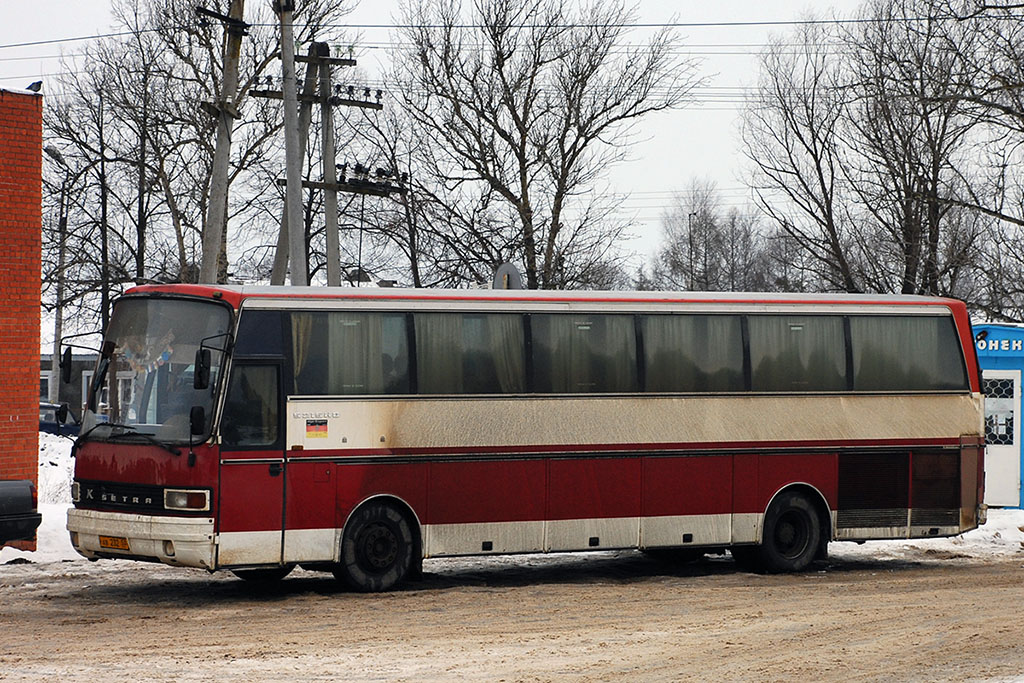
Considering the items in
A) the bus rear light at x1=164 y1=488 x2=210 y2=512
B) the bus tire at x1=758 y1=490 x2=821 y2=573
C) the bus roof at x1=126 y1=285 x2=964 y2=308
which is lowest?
the bus tire at x1=758 y1=490 x2=821 y2=573

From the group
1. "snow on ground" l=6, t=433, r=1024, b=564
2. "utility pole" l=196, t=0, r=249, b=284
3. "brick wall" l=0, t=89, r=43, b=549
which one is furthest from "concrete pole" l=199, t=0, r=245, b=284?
"brick wall" l=0, t=89, r=43, b=549

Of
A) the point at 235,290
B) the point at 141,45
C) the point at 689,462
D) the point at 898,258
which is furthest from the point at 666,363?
the point at 141,45

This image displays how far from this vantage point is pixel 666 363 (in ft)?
54.3

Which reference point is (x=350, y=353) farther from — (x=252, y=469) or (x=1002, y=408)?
(x=1002, y=408)

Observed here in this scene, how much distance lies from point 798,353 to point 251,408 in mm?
6860

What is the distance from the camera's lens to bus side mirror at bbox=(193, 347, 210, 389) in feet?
44.0

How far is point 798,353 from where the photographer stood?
17.3m

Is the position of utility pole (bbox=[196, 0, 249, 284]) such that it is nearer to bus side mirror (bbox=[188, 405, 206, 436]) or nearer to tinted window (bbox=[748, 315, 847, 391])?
tinted window (bbox=[748, 315, 847, 391])

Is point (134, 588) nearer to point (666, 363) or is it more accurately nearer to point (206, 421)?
point (206, 421)

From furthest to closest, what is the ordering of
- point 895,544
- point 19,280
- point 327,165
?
point 327,165
point 895,544
point 19,280

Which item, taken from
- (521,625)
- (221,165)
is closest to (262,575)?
(521,625)

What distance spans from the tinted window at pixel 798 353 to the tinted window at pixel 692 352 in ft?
0.90

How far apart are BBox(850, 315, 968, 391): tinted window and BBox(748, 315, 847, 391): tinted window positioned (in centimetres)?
25

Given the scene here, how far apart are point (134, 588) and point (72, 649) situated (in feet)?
13.6
